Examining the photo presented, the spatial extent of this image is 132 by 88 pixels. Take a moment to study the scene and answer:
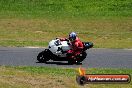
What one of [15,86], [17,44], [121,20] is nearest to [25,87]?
[15,86]

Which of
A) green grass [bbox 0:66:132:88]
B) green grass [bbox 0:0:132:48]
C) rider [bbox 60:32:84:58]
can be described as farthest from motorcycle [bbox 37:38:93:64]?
green grass [bbox 0:0:132:48]

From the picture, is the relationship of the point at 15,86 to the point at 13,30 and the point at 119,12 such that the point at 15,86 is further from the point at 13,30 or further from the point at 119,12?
the point at 119,12

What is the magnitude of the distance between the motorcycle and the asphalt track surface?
228 millimetres

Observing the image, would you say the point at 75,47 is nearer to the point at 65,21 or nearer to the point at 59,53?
the point at 59,53

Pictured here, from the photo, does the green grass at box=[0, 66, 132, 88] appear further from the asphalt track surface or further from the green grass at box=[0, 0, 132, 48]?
the green grass at box=[0, 0, 132, 48]

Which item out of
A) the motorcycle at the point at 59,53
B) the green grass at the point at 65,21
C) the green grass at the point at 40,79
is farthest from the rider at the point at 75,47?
the green grass at the point at 65,21

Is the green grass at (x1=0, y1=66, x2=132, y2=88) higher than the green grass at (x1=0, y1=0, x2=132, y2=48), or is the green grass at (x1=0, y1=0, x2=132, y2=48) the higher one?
the green grass at (x1=0, y1=66, x2=132, y2=88)

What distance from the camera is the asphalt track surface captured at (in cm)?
2006

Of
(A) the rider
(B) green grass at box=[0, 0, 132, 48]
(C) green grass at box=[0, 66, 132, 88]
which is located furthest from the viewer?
(B) green grass at box=[0, 0, 132, 48]

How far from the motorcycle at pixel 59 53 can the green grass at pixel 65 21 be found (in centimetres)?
594

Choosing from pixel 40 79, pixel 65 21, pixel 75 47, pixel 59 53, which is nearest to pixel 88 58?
pixel 75 47

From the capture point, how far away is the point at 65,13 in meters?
41.2

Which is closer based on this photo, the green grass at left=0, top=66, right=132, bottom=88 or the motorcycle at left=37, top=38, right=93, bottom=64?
the green grass at left=0, top=66, right=132, bottom=88

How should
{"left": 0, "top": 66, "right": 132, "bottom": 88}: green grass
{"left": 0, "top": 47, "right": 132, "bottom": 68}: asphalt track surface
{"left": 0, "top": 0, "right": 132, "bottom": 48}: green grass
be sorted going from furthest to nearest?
{"left": 0, "top": 0, "right": 132, "bottom": 48}: green grass < {"left": 0, "top": 47, "right": 132, "bottom": 68}: asphalt track surface < {"left": 0, "top": 66, "right": 132, "bottom": 88}: green grass
